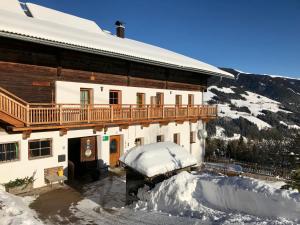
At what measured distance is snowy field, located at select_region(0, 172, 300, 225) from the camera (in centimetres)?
941

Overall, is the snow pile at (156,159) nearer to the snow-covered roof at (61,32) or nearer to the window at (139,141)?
the snow-covered roof at (61,32)

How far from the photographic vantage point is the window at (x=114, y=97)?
20047 millimetres

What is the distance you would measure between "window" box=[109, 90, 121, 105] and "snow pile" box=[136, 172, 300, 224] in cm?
940

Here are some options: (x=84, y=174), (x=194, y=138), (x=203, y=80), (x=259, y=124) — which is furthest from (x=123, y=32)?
(x=259, y=124)

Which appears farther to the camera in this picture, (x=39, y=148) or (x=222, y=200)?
(x=39, y=148)

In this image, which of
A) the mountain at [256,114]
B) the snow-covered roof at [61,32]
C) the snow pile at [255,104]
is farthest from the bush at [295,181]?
the snow pile at [255,104]

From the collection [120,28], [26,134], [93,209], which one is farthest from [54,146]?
[120,28]

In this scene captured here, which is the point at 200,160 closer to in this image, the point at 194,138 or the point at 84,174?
the point at 194,138

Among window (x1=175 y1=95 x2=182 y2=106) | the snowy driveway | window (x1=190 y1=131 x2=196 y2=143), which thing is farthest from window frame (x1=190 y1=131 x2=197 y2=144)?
the snowy driveway

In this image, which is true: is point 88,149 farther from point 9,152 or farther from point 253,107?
point 253,107

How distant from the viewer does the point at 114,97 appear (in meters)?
20.3

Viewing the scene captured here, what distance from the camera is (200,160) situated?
2744 centimetres

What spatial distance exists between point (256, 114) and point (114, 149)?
9957 centimetres

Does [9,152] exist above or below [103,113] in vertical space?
below
